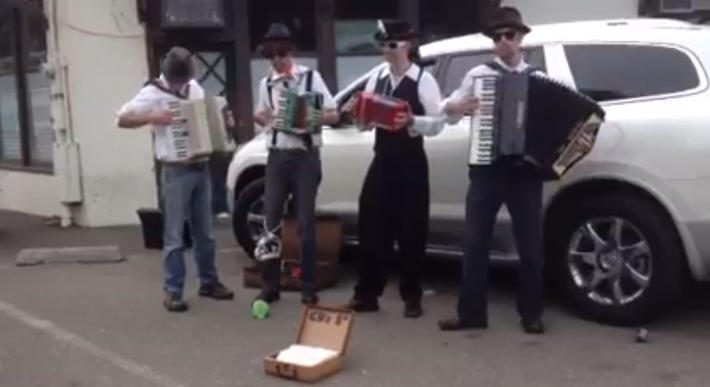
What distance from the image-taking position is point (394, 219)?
754 cm

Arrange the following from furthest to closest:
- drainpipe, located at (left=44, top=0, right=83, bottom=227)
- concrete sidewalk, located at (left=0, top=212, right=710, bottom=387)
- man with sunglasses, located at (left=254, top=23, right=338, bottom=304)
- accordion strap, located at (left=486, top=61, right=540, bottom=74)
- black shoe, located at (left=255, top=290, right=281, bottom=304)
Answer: drainpipe, located at (left=44, top=0, right=83, bottom=227)
black shoe, located at (left=255, top=290, right=281, bottom=304)
man with sunglasses, located at (left=254, top=23, right=338, bottom=304)
accordion strap, located at (left=486, top=61, right=540, bottom=74)
concrete sidewalk, located at (left=0, top=212, right=710, bottom=387)

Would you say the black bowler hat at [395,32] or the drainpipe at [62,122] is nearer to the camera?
the black bowler hat at [395,32]

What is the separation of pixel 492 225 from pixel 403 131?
2.67ft

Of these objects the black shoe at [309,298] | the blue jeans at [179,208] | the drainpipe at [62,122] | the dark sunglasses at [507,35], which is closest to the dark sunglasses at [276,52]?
the blue jeans at [179,208]

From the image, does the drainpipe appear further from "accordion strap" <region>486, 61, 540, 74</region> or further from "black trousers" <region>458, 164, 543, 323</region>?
"accordion strap" <region>486, 61, 540, 74</region>

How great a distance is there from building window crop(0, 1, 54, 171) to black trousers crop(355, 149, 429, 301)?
19.1 ft

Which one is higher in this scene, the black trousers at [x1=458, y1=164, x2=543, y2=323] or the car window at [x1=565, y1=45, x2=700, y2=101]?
the car window at [x1=565, y1=45, x2=700, y2=101]

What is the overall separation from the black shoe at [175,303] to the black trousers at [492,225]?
197 centimetres

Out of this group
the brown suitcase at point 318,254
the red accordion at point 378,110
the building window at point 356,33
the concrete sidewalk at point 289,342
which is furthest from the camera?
the building window at point 356,33

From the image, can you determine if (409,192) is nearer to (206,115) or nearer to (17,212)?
(206,115)

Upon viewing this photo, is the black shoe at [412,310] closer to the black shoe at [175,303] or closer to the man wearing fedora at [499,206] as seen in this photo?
the man wearing fedora at [499,206]

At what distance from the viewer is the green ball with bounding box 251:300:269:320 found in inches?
303

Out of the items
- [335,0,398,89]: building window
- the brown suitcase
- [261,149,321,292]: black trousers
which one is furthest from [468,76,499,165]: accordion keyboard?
[335,0,398,89]: building window

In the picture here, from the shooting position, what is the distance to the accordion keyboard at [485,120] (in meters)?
6.92
